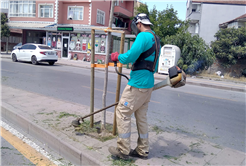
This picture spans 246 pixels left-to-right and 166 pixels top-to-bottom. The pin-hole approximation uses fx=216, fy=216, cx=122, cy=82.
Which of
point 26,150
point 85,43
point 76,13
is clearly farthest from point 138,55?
point 76,13

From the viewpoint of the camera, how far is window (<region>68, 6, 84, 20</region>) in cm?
2616

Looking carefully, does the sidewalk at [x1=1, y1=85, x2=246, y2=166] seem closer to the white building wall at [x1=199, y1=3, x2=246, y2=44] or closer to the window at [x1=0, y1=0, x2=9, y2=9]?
the white building wall at [x1=199, y1=3, x2=246, y2=44]

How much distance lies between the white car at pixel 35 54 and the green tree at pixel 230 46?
15203 mm

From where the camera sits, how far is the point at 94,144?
3482mm

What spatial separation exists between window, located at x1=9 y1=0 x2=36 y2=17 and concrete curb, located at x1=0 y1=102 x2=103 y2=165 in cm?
2630

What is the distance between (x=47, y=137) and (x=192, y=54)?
52.5 ft

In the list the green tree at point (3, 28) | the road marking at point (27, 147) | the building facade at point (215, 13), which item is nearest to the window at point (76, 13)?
the green tree at point (3, 28)

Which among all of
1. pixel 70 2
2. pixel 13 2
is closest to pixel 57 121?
pixel 70 2

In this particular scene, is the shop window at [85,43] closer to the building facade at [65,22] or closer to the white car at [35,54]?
the building facade at [65,22]

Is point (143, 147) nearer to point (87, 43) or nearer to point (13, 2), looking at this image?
point (87, 43)

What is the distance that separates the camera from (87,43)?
921 inches

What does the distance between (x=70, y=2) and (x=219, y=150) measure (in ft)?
87.0

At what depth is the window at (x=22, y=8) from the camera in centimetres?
2797

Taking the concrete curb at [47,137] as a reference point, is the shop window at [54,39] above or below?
above
